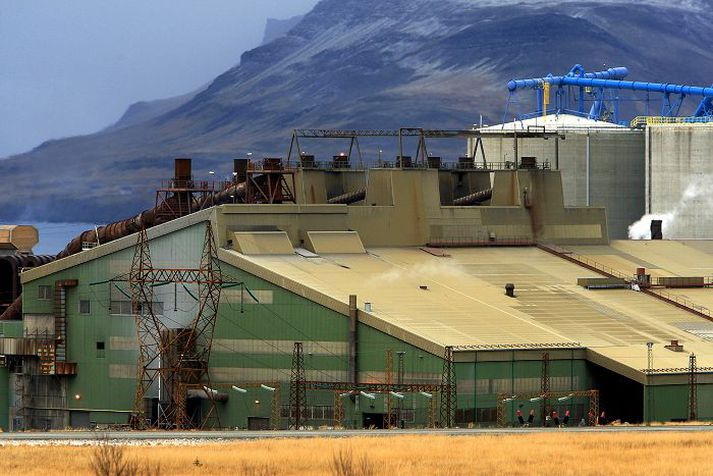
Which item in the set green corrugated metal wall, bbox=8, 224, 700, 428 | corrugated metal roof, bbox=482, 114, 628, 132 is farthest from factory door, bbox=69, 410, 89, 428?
corrugated metal roof, bbox=482, 114, 628, 132

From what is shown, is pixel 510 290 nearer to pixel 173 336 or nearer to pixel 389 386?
pixel 389 386

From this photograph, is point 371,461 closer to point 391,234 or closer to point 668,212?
point 391,234

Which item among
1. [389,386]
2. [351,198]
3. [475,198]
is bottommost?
[389,386]

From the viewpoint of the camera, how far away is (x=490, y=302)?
133m

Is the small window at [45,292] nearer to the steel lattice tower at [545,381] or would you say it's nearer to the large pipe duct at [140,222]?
the large pipe duct at [140,222]

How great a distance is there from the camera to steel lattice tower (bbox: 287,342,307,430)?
405ft

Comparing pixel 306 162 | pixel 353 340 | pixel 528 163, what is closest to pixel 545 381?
pixel 353 340

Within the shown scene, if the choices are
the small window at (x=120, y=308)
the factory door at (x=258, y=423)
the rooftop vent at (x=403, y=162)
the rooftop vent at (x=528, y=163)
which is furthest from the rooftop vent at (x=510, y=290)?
the rooftop vent at (x=528, y=163)

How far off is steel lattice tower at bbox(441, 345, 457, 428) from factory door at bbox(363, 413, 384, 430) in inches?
163

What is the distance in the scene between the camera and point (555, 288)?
13950cm

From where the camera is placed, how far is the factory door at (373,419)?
121500 millimetres

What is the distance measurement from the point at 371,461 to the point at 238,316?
4377 cm

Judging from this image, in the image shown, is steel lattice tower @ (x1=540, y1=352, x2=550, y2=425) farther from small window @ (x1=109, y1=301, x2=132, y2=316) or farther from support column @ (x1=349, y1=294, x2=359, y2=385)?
small window @ (x1=109, y1=301, x2=132, y2=316)

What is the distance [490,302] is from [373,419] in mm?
14483
